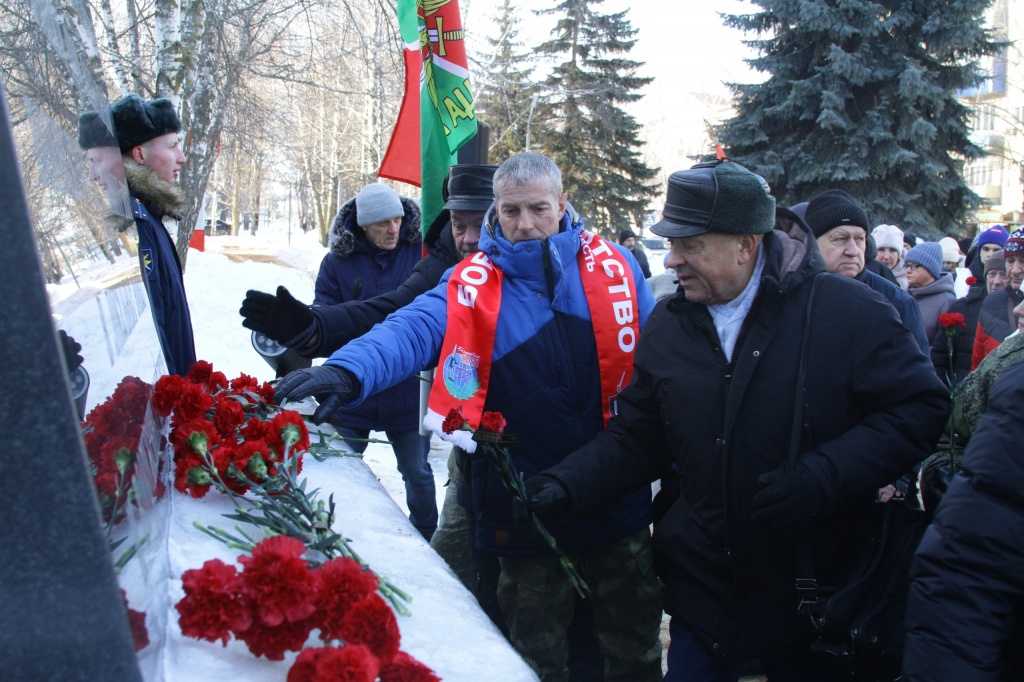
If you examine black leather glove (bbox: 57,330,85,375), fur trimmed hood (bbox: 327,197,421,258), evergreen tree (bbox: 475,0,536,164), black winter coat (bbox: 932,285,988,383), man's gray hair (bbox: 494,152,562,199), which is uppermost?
evergreen tree (bbox: 475,0,536,164)

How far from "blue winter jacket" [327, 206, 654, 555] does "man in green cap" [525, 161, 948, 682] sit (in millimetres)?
311

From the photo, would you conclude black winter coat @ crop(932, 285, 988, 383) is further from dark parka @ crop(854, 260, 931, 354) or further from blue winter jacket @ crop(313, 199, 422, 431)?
blue winter jacket @ crop(313, 199, 422, 431)

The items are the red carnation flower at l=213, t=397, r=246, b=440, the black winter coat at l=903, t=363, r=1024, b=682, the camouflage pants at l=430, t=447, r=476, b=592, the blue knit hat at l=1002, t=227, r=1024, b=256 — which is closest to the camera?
the black winter coat at l=903, t=363, r=1024, b=682

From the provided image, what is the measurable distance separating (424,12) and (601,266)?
222 cm

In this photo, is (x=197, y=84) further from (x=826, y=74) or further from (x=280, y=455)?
(x=826, y=74)

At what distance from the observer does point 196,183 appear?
10406 millimetres

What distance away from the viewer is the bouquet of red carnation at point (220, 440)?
1781mm

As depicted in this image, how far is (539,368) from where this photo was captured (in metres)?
2.63

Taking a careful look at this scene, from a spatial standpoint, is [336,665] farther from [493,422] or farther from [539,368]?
[539,368]

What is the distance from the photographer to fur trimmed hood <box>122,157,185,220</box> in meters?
2.81

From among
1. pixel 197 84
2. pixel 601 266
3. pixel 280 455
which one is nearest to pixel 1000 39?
pixel 197 84

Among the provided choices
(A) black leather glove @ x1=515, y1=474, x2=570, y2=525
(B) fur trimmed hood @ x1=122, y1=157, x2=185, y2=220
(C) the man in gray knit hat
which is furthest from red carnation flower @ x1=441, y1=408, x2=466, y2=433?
(C) the man in gray knit hat

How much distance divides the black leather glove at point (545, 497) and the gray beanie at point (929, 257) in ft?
16.0

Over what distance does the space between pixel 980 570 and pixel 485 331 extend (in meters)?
1.53
